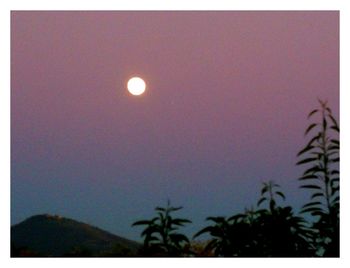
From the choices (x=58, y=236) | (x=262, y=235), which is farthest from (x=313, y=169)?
(x=58, y=236)

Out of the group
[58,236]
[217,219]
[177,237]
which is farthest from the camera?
[58,236]

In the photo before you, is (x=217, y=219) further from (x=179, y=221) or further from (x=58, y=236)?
(x=58, y=236)

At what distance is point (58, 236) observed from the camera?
Result: 14.6 feet

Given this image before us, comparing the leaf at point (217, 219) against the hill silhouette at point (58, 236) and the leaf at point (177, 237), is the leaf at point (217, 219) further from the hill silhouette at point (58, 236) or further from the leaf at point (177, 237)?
the hill silhouette at point (58, 236)

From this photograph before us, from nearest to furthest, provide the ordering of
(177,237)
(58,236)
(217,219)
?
1. (177,237)
2. (217,219)
3. (58,236)

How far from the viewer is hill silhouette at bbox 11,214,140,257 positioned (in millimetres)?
4293

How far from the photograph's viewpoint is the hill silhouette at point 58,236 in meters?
4.29

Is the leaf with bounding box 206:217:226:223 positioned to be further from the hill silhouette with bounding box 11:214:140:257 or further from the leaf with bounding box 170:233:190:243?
the hill silhouette with bounding box 11:214:140:257

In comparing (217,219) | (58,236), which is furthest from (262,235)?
(58,236)

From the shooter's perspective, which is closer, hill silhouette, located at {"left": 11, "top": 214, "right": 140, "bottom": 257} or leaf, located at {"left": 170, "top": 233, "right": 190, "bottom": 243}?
leaf, located at {"left": 170, "top": 233, "right": 190, "bottom": 243}

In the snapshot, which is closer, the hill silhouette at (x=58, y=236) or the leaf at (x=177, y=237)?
the leaf at (x=177, y=237)

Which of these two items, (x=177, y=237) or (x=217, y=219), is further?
(x=217, y=219)

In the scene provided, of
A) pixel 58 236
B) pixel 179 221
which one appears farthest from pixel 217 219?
pixel 58 236
